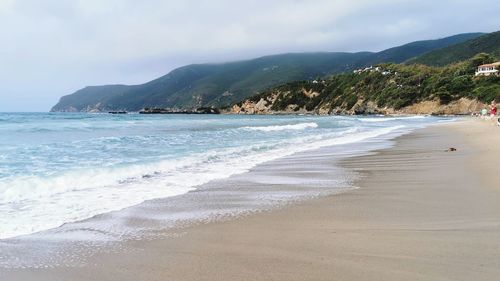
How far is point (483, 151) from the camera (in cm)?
1284

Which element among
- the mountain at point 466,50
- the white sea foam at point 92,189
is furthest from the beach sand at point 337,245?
the mountain at point 466,50

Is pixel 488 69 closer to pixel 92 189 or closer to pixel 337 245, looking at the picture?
pixel 92 189

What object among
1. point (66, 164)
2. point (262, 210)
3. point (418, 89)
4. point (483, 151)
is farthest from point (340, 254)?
point (418, 89)

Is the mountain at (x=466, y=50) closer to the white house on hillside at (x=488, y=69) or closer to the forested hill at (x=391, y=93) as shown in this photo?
the forested hill at (x=391, y=93)

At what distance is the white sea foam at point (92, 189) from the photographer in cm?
592

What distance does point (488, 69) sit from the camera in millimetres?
97438

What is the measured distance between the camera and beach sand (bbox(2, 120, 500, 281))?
364 cm

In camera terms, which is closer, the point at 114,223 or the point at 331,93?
the point at 114,223

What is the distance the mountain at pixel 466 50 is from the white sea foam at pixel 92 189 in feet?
468

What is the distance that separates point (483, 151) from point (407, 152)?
7.32ft

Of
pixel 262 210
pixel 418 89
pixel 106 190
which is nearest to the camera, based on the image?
pixel 262 210

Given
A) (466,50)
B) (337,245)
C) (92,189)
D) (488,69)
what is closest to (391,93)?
(488,69)

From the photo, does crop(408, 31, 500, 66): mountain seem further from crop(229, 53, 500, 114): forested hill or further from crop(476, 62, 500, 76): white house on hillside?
crop(476, 62, 500, 76): white house on hillside

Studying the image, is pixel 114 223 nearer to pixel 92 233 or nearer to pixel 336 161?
pixel 92 233
